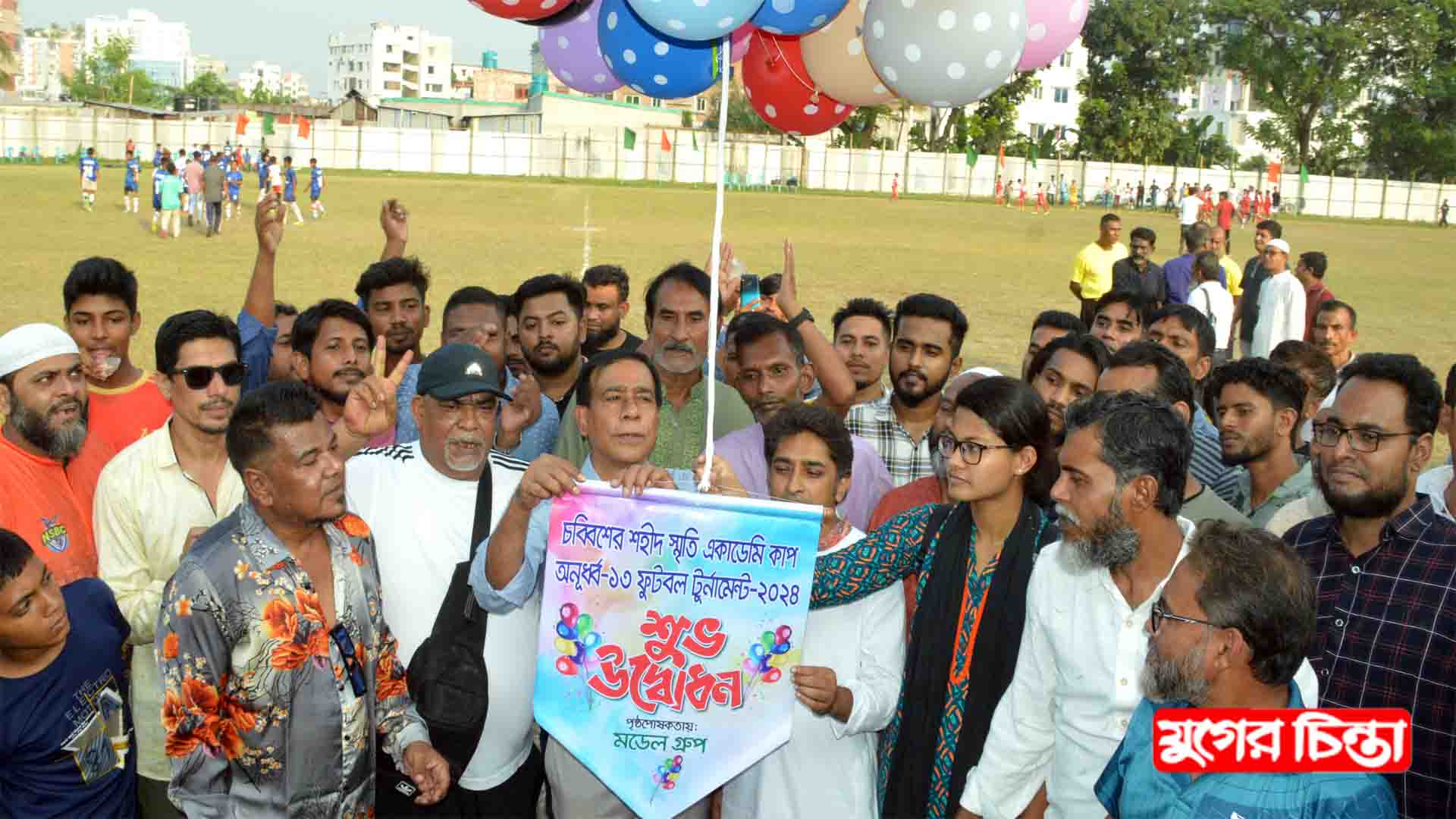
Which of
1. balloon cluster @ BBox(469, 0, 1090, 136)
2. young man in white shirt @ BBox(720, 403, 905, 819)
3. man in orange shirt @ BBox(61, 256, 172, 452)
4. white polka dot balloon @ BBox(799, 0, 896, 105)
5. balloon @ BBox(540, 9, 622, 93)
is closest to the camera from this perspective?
young man in white shirt @ BBox(720, 403, 905, 819)

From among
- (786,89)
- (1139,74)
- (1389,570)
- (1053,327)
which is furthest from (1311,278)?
(1139,74)

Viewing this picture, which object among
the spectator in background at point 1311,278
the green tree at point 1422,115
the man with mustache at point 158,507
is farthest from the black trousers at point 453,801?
the green tree at point 1422,115

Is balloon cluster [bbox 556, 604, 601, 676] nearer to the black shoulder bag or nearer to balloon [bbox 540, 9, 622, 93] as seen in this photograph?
the black shoulder bag

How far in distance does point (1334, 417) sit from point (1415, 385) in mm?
266

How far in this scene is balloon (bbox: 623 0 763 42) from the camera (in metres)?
4.01

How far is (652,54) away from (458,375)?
1446 millimetres

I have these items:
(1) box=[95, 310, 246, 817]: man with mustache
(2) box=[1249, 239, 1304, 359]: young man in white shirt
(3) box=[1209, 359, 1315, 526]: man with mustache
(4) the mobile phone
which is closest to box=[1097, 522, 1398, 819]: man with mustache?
(3) box=[1209, 359, 1315, 526]: man with mustache

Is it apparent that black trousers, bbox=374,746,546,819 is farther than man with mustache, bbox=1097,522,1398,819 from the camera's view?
Yes

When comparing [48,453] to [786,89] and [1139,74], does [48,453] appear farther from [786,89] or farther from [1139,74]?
[1139,74]

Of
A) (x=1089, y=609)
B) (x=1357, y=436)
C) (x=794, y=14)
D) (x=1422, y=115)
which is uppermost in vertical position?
(x=1422, y=115)

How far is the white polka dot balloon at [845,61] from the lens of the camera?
5.33 m

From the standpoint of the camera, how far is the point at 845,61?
213 inches

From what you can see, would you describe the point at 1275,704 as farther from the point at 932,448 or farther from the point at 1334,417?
the point at 932,448

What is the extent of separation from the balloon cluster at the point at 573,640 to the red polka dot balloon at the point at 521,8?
2.44 meters
